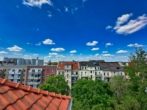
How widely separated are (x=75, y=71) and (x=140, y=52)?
23707 mm

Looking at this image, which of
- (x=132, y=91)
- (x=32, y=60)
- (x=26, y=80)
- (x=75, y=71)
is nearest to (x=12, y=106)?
(x=132, y=91)

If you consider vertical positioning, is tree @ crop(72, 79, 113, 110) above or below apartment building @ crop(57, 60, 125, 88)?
below

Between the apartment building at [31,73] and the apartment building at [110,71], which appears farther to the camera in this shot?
the apartment building at [31,73]

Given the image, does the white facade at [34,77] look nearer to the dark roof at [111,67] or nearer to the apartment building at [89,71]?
the apartment building at [89,71]

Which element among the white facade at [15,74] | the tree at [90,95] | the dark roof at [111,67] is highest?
the dark roof at [111,67]

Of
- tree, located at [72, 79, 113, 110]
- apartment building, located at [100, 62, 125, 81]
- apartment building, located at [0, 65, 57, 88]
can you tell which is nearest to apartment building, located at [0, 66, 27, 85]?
apartment building, located at [0, 65, 57, 88]

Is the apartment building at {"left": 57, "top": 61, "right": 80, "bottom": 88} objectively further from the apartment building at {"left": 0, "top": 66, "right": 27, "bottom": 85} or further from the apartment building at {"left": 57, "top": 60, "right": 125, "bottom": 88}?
the apartment building at {"left": 0, "top": 66, "right": 27, "bottom": 85}

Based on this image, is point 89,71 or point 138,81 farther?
point 89,71

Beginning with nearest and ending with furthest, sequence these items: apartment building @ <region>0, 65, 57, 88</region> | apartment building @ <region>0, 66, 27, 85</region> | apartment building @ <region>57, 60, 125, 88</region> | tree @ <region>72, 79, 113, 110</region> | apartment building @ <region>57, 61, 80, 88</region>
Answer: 1. tree @ <region>72, 79, 113, 110</region>
2. apartment building @ <region>57, 61, 80, 88</region>
3. apartment building @ <region>57, 60, 125, 88</region>
4. apartment building @ <region>0, 65, 57, 88</region>
5. apartment building @ <region>0, 66, 27, 85</region>

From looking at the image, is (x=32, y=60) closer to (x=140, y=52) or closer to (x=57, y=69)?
(x=57, y=69)

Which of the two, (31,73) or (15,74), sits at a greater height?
(31,73)

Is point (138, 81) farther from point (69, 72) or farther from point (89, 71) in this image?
point (69, 72)

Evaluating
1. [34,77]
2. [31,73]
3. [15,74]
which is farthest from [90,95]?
[15,74]

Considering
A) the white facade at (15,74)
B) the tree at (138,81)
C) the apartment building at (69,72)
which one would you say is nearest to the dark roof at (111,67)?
the apartment building at (69,72)
